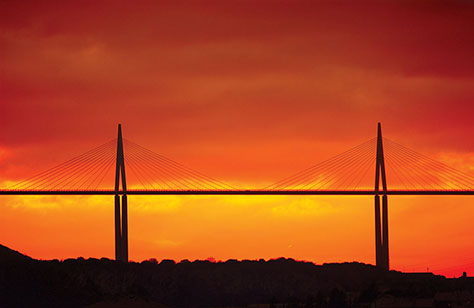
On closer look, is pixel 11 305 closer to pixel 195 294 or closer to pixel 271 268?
pixel 195 294

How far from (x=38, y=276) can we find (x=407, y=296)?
101 feet

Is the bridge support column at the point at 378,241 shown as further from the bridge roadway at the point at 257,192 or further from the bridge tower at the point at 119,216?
the bridge tower at the point at 119,216

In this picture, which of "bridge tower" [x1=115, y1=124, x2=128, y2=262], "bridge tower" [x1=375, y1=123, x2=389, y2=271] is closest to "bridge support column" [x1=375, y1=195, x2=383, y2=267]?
"bridge tower" [x1=375, y1=123, x2=389, y2=271]

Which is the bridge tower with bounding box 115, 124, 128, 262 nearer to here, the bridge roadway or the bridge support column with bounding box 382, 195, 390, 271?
the bridge roadway

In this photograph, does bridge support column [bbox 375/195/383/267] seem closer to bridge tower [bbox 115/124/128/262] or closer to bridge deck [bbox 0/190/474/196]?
bridge deck [bbox 0/190/474/196]

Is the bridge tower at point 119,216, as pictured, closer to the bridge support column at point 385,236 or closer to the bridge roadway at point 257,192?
the bridge roadway at point 257,192

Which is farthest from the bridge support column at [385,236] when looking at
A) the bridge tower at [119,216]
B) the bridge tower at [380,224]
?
the bridge tower at [119,216]

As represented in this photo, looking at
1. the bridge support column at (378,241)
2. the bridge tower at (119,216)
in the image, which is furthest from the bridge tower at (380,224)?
the bridge tower at (119,216)

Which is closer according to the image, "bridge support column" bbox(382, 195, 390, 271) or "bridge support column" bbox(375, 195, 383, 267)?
"bridge support column" bbox(382, 195, 390, 271)

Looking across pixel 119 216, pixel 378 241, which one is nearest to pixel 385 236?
pixel 378 241

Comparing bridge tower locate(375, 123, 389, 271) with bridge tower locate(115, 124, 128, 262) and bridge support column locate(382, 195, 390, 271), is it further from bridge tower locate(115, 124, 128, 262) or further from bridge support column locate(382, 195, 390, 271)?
bridge tower locate(115, 124, 128, 262)

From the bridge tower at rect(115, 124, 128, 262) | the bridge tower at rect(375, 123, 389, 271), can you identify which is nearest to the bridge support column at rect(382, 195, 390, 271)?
the bridge tower at rect(375, 123, 389, 271)

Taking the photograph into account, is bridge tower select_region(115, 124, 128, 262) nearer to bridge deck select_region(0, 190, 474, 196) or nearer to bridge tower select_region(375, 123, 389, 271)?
bridge deck select_region(0, 190, 474, 196)

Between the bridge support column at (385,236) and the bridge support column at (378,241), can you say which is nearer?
the bridge support column at (385,236)
